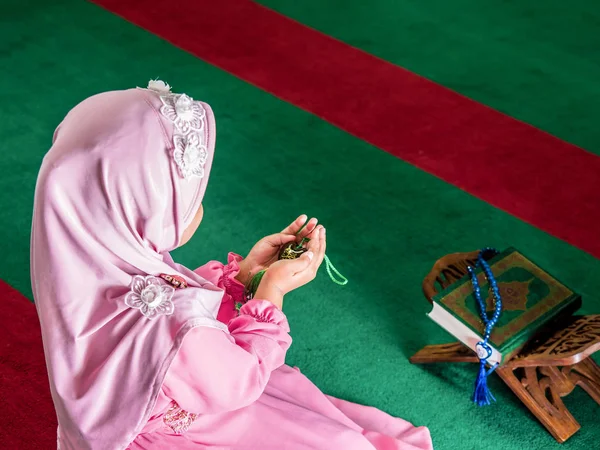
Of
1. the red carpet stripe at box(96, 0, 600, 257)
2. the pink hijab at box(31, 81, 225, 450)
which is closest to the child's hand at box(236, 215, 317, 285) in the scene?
the pink hijab at box(31, 81, 225, 450)

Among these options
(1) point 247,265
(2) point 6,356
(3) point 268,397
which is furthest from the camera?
(2) point 6,356

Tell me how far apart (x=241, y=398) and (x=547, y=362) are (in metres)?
0.86

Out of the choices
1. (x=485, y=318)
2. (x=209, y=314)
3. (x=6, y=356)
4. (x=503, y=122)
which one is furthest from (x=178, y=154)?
(x=503, y=122)

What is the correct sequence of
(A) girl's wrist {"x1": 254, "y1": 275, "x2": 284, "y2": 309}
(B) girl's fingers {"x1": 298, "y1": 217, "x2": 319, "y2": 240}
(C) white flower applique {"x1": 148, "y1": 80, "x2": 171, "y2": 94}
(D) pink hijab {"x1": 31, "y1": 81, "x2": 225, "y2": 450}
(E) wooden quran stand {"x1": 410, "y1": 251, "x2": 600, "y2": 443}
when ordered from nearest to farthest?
(D) pink hijab {"x1": 31, "y1": 81, "x2": 225, "y2": 450}
(C) white flower applique {"x1": 148, "y1": 80, "x2": 171, "y2": 94}
(A) girl's wrist {"x1": 254, "y1": 275, "x2": 284, "y2": 309}
(B) girl's fingers {"x1": 298, "y1": 217, "x2": 319, "y2": 240}
(E) wooden quran stand {"x1": 410, "y1": 251, "x2": 600, "y2": 443}

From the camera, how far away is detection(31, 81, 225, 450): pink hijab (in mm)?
1215

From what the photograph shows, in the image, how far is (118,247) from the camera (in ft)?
4.14

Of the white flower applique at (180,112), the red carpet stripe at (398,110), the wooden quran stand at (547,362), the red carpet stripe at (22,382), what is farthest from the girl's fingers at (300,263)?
the red carpet stripe at (398,110)

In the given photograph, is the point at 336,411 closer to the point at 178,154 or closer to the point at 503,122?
the point at 178,154

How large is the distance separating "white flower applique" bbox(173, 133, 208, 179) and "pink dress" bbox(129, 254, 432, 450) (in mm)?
284

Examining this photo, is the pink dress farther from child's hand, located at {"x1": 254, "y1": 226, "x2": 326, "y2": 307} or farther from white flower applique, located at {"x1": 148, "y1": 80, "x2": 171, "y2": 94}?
white flower applique, located at {"x1": 148, "y1": 80, "x2": 171, "y2": 94}

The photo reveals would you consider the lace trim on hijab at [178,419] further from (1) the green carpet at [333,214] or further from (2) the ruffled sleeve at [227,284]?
(1) the green carpet at [333,214]

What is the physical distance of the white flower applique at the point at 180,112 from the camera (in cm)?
131

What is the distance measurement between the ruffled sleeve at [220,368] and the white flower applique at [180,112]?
1.21 ft

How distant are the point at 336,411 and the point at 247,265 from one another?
16.6 inches
